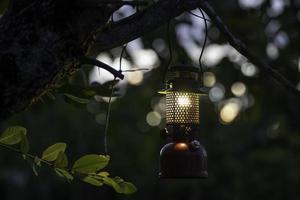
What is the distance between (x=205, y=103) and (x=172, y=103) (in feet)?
26.2

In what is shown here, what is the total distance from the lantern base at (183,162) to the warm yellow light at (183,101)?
0.25 meters

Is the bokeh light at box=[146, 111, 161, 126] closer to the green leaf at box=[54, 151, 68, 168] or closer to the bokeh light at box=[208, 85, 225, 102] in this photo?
the bokeh light at box=[208, 85, 225, 102]

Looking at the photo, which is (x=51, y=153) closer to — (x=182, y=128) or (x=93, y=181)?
(x=93, y=181)

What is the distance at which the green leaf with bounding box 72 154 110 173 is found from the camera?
81.9 inches

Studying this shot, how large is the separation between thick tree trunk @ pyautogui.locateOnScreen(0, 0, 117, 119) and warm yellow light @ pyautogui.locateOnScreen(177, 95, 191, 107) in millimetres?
1380

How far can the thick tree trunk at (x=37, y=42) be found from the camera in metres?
1.89

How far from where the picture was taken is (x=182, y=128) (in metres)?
3.32

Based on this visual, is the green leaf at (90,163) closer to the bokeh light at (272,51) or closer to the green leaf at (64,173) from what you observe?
the green leaf at (64,173)

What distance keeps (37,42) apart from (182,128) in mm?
1518

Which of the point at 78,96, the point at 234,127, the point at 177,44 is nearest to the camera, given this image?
the point at 78,96

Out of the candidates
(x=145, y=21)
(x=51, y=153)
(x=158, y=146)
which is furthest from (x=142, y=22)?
(x=158, y=146)

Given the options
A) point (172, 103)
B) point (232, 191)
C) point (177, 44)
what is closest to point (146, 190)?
point (232, 191)

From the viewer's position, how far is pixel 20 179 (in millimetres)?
17391

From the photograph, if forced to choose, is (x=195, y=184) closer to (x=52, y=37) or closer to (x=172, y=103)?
(x=172, y=103)
